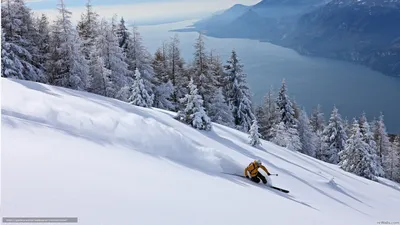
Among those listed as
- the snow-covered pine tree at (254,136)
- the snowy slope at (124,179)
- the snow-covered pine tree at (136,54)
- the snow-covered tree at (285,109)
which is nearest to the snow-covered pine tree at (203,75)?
the snow-covered pine tree at (136,54)

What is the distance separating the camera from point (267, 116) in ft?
151

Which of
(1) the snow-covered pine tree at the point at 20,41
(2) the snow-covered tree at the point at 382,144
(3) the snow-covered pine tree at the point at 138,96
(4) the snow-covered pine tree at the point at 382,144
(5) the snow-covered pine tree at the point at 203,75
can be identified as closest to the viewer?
(3) the snow-covered pine tree at the point at 138,96

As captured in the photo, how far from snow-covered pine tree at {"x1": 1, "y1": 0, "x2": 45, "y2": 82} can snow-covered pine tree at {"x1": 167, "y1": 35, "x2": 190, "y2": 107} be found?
14.3m

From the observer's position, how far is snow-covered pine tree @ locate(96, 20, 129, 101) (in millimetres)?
30844

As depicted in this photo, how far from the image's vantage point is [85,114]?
36.8ft

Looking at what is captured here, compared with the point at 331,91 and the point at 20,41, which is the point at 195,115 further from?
the point at 331,91

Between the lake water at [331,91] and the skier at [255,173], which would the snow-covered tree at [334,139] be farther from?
the lake water at [331,91]

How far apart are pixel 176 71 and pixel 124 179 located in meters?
32.4

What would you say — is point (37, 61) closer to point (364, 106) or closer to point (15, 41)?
point (15, 41)

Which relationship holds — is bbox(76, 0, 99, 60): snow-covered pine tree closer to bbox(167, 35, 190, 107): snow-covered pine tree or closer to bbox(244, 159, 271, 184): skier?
bbox(167, 35, 190, 107): snow-covered pine tree

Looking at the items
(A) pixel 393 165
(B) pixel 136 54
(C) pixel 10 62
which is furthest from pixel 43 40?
(A) pixel 393 165

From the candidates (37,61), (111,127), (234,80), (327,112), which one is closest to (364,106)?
(327,112)

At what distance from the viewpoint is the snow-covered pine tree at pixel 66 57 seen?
2669 centimetres

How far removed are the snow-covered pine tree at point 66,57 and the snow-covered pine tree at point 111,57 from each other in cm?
321
